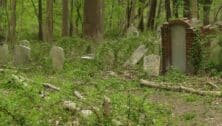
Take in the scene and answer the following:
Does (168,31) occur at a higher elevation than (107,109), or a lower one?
higher

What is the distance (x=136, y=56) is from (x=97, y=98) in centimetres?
595

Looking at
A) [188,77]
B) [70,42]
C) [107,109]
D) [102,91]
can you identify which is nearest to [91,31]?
[70,42]

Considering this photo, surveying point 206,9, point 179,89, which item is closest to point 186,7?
point 206,9

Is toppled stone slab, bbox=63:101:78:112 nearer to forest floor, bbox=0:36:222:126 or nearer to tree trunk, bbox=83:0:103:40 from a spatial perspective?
forest floor, bbox=0:36:222:126

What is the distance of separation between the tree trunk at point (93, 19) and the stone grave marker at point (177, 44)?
539cm

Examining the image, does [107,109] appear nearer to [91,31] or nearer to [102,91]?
[102,91]

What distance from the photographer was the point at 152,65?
14.2 m

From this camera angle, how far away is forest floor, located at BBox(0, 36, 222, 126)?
6783 mm

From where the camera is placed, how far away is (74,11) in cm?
3688

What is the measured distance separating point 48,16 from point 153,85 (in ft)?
34.8

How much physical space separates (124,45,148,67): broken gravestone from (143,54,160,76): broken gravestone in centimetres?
154

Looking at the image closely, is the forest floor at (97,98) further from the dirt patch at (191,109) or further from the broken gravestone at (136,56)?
the broken gravestone at (136,56)

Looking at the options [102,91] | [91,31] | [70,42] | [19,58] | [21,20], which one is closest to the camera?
[102,91]

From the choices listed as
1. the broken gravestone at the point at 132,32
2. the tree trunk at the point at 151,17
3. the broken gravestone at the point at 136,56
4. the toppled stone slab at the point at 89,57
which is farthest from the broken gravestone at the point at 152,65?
the tree trunk at the point at 151,17
